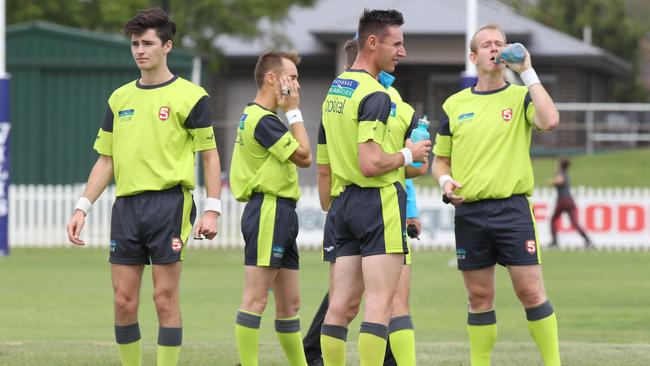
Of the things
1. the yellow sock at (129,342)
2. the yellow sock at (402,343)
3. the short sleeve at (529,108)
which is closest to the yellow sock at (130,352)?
the yellow sock at (129,342)

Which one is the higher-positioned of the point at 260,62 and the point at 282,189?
the point at 260,62

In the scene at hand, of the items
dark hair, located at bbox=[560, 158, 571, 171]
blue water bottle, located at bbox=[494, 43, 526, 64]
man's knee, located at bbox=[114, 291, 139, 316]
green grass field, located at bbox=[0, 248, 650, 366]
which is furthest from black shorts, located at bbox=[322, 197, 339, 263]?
dark hair, located at bbox=[560, 158, 571, 171]

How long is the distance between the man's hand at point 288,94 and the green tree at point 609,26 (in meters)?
45.4

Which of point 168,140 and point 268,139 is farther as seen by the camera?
point 268,139

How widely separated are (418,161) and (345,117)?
0.52 metres

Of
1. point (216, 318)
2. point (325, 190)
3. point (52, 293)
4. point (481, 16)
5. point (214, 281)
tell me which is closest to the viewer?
point (325, 190)

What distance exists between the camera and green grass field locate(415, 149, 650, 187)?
111 feet

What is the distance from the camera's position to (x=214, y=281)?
64.3 feet

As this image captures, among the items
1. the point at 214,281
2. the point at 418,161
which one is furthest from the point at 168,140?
the point at 214,281

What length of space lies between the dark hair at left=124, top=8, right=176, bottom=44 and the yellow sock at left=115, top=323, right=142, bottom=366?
5.91 ft

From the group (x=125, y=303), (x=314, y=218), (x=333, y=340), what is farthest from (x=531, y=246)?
(x=314, y=218)

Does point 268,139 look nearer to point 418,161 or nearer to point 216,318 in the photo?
point 418,161

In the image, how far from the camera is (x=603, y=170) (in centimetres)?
3538

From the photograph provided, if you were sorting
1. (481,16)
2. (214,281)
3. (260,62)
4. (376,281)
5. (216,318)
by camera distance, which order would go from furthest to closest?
(481,16), (214,281), (216,318), (260,62), (376,281)
